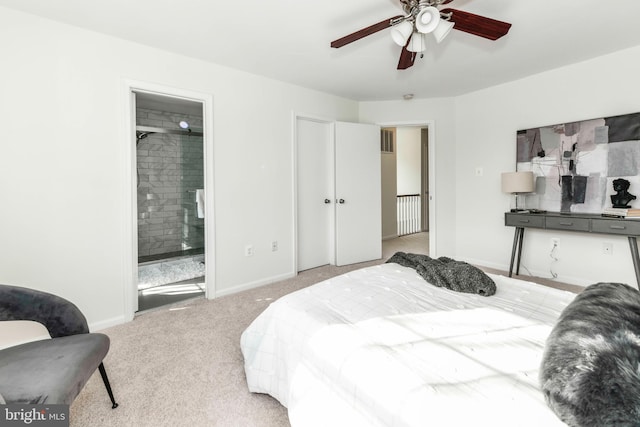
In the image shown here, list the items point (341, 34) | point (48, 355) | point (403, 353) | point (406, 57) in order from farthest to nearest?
point (341, 34) < point (406, 57) < point (48, 355) < point (403, 353)

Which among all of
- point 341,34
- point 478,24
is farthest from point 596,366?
point 341,34

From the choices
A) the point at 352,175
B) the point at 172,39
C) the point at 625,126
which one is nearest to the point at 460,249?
the point at 352,175

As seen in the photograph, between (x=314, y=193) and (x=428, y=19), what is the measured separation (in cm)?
258

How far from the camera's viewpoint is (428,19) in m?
1.72

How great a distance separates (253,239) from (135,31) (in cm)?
211

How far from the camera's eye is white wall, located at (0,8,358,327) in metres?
2.15

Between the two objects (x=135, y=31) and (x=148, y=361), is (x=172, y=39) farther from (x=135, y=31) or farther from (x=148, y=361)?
(x=148, y=361)

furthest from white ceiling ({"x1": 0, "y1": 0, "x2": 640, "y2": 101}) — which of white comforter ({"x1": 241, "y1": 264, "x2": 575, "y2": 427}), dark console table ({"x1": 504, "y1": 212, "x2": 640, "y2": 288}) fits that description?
white comforter ({"x1": 241, "y1": 264, "x2": 575, "y2": 427})

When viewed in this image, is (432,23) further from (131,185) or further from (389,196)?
(389,196)

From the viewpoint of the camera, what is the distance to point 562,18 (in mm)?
2311

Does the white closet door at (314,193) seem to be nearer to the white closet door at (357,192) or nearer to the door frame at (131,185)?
the white closet door at (357,192)

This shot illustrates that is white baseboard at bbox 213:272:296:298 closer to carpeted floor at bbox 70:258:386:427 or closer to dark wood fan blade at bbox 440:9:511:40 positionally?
carpeted floor at bbox 70:258:386:427

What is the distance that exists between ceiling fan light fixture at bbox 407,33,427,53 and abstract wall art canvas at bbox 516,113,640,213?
2.32m

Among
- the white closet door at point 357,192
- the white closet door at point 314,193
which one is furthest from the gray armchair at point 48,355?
the white closet door at point 357,192
